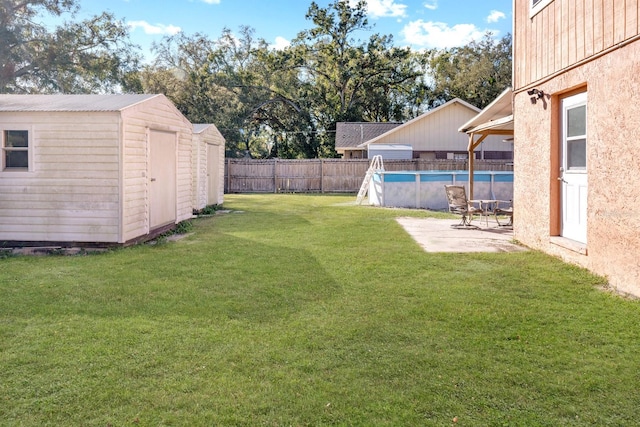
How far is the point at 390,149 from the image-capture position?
24203 millimetres

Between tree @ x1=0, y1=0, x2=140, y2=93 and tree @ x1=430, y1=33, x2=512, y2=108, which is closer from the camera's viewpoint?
tree @ x1=0, y1=0, x2=140, y2=93

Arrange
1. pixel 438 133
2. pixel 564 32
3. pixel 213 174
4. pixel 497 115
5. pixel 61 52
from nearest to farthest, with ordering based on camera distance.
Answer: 1. pixel 564 32
2. pixel 497 115
3. pixel 213 174
4. pixel 61 52
5. pixel 438 133

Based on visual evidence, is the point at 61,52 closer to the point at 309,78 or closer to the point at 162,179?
the point at 309,78

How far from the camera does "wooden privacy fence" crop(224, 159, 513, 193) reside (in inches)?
923

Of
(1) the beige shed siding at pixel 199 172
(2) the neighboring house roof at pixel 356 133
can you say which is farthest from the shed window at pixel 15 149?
(2) the neighboring house roof at pixel 356 133

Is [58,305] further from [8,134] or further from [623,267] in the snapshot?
[623,267]

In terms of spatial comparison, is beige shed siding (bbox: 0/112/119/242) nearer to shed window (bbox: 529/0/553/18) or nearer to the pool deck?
the pool deck

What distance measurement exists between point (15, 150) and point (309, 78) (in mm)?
31418

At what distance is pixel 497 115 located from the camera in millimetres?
10906

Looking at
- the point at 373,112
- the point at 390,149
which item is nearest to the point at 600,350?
the point at 390,149

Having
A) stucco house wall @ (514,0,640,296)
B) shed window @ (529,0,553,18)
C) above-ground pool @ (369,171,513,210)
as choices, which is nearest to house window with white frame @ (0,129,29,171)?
stucco house wall @ (514,0,640,296)

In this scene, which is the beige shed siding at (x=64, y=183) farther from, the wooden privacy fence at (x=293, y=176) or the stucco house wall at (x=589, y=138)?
the wooden privacy fence at (x=293, y=176)

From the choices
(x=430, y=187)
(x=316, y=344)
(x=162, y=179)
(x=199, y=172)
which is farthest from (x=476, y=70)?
(x=316, y=344)

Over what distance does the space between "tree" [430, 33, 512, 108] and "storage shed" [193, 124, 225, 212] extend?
2383 cm
